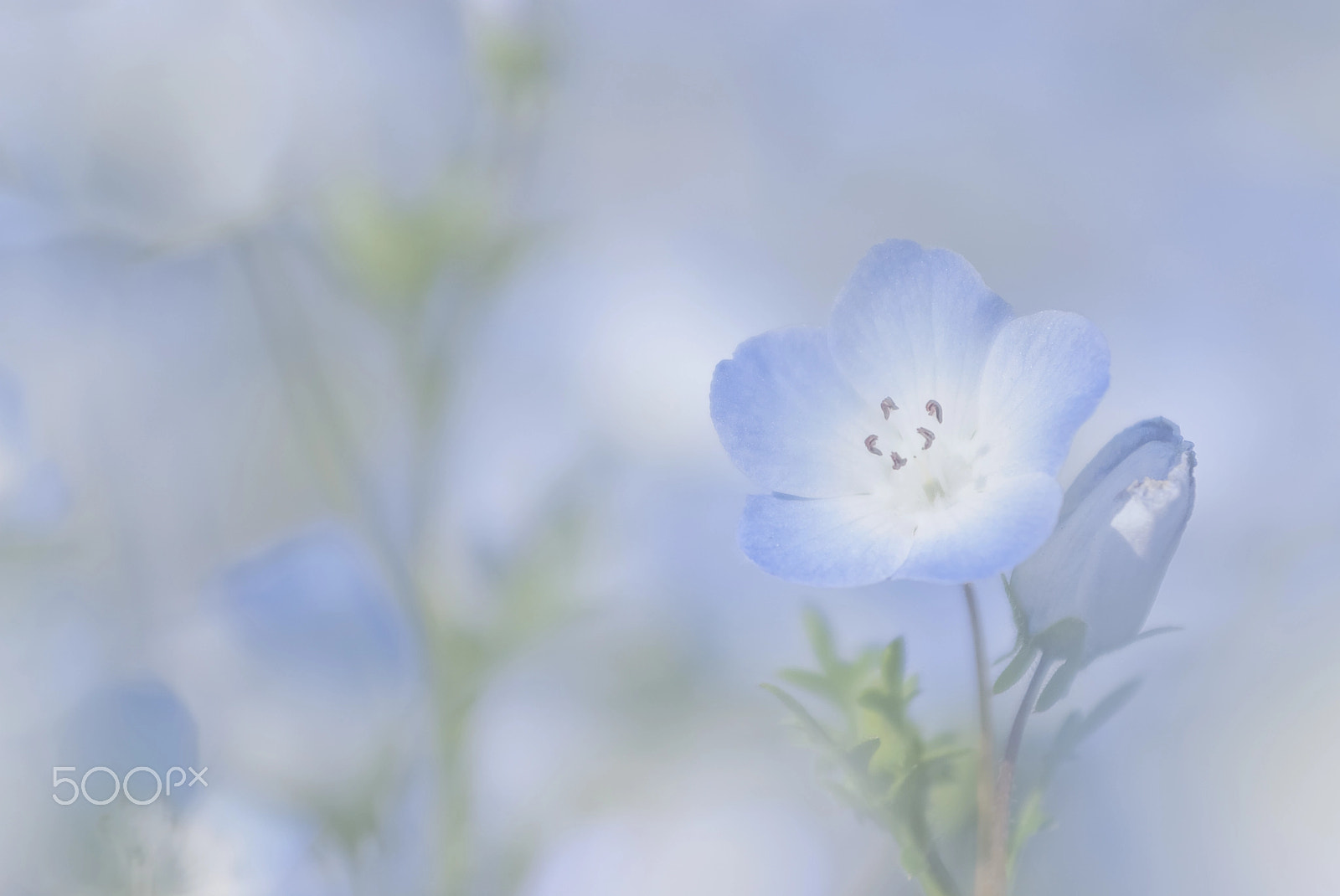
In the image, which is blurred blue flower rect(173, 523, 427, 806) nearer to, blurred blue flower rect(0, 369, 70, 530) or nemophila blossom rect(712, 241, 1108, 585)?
blurred blue flower rect(0, 369, 70, 530)

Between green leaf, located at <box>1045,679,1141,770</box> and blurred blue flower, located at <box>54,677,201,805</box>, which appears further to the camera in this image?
blurred blue flower, located at <box>54,677,201,805</box>

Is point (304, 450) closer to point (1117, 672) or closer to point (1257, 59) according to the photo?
point (1117, 672)

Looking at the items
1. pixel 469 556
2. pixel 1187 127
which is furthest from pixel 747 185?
pixel 469 556

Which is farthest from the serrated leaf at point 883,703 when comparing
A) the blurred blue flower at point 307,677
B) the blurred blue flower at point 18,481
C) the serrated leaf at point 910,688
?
the blurred blue flower at point 18,481

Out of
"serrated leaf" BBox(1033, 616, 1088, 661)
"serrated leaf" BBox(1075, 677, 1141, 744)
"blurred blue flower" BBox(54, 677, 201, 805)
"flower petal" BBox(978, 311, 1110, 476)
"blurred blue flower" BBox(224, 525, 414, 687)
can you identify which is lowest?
"blurred blue flower" BBox(54, 677, 201, 805)

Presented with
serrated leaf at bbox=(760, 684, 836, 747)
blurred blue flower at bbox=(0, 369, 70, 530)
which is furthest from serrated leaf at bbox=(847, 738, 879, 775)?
blurred blue flower at bbox=(0, 369, 70, 530)

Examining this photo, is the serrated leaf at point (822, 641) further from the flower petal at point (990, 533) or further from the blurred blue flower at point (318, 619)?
the blurred blue flower at point (318, 619)
